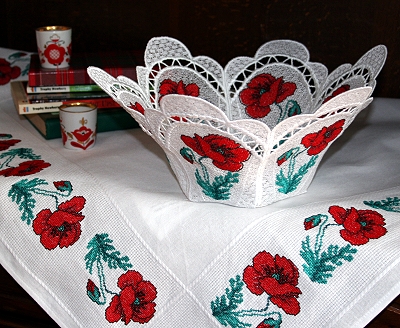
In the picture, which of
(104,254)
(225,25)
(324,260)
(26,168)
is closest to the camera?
(324,260)

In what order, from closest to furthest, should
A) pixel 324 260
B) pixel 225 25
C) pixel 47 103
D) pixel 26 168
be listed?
pixel 324 260
pixel 26 168
pixel 47 103
pixel 225 25

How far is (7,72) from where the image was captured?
1.14 m

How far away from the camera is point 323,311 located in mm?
574

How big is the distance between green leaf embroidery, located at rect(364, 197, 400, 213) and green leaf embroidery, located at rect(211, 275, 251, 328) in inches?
7.1

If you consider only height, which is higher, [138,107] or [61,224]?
[138,107]

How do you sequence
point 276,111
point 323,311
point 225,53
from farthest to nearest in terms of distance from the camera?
point 225,53 → point 276,111 → point 323,311

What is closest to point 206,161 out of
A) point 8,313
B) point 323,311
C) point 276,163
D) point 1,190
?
point 276,163

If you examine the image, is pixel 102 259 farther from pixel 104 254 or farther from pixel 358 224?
pixel 358 224

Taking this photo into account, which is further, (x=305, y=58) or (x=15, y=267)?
(x=305, y=58)

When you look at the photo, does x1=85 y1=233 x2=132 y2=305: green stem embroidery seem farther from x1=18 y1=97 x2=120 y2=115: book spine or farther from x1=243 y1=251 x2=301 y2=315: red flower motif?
x1=18 y1=97 x2=120 y2=115: book spine

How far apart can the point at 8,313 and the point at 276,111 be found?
1.63 ft

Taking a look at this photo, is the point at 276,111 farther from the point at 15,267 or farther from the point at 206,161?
the point at 15,267

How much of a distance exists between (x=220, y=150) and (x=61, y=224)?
25 centimetres

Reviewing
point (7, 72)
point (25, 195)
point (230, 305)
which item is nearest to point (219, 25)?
point (7, 72)
